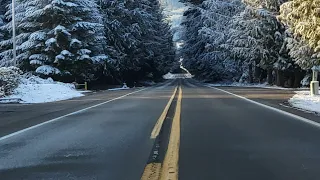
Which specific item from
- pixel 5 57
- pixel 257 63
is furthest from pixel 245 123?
pixel 257 63

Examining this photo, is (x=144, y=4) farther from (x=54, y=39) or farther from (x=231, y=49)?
(x=54, y=39)

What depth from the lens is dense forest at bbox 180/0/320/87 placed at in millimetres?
24947

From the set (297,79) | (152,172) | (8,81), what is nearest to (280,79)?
(297,79)

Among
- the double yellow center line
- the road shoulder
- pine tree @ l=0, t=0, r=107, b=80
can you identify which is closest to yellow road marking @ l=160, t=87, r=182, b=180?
the double yellow center line

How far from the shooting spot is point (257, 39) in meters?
43.9

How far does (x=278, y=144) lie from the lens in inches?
344

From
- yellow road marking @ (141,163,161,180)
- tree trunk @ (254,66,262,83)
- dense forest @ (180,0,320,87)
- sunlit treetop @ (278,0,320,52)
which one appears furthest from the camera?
tree trunk @ (254,66,262,83)

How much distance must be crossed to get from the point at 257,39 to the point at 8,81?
2680cm

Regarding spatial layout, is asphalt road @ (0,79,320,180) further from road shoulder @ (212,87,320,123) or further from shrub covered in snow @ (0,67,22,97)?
shrub covered in snow @ (0,67,22,97)

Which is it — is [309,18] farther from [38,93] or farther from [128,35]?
[128,35]

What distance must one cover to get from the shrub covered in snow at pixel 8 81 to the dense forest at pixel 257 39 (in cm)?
1621

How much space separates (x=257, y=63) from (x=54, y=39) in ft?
71.9

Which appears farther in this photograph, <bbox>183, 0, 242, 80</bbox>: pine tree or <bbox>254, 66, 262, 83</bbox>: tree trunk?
<bbox>183, 0, 242, 80</bbox>: pine tree

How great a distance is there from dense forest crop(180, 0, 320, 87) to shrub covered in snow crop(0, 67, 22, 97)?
16.2 m
